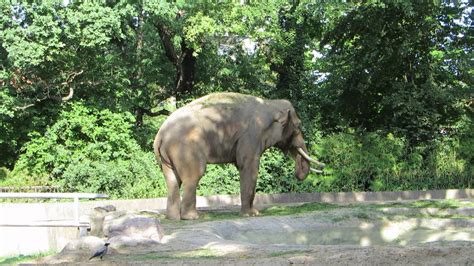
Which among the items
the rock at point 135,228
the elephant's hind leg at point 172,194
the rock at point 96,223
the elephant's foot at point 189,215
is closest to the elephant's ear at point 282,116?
the elephant's hind leg at point 172,194

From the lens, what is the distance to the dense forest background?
2261 cm

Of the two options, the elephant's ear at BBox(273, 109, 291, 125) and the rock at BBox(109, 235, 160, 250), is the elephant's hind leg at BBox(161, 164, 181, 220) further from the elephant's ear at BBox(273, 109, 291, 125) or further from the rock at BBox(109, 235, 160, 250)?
the rock at BBox(109, 235, 160, 250)

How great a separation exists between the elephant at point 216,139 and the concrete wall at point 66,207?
1.97m

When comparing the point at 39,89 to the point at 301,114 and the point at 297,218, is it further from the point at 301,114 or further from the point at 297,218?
the point at 297,218

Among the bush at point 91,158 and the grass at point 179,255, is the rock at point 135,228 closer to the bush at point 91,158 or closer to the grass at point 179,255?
the grass at point 179,255

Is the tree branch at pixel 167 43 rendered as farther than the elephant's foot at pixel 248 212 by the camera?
Yes

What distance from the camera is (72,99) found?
25234mm

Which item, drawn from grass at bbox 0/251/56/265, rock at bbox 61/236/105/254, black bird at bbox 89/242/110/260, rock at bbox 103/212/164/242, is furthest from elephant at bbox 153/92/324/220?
black bird at bbox 89/242/110/260

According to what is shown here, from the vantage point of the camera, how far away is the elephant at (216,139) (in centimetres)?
1481

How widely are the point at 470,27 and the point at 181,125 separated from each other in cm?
1832

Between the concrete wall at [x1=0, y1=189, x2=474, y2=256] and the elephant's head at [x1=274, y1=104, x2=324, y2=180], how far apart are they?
2540 mm

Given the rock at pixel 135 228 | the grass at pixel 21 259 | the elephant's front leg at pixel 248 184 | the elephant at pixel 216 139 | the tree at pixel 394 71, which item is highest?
the tree at pixel 394 71

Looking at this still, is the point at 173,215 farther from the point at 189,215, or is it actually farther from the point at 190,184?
the point at 190,184

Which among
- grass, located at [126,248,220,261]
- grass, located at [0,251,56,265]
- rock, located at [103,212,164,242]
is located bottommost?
grass, located at [0,251,56,265]
